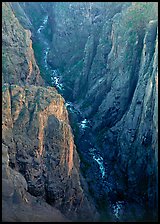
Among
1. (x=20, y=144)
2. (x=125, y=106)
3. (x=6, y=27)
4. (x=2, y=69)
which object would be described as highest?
(x=6, y=27)

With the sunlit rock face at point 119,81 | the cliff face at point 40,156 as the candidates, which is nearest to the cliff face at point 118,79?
the sunlit rock face at point 119,81

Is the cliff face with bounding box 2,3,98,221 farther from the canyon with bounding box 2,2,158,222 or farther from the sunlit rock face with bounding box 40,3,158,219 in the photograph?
the sunlit rock face with bounding box 40,3,158,219

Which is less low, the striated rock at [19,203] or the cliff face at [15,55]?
the cliff face at [15,55]

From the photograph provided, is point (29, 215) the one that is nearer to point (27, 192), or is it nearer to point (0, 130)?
point (27, 192)

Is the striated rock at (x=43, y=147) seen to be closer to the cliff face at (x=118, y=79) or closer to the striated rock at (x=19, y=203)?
the striated rock at (x=19, y=203)

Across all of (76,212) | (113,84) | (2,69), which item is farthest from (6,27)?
(76,212)

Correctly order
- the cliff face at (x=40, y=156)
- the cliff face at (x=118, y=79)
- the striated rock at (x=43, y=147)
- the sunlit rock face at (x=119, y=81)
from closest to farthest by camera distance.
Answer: the cliff face at (x=40, y=156) < the striated rock at (x=43, y=147) < the sunlit rock face at (x=119, y=81) < the cliff face at (x=118, y=79)

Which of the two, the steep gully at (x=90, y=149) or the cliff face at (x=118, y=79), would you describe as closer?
the steep gully at (x=90, y=149)
